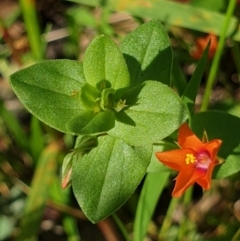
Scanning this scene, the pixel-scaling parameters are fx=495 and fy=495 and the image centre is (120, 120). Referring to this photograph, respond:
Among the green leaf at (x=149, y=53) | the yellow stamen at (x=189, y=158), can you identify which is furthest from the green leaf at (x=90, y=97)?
the yellow stamen at (x=189, y=158)

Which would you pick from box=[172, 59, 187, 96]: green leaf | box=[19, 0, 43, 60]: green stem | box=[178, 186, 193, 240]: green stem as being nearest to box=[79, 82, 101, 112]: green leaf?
box=[172, 59, 187, 96]: green leaf

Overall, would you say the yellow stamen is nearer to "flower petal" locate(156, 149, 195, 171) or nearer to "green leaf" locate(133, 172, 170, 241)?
"flower petal" locate(156, 149, 195, 171)

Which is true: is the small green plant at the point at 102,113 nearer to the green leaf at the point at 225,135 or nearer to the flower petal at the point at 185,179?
the flower petal at the point at 185,179

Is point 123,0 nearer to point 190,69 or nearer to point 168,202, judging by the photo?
point 190,69

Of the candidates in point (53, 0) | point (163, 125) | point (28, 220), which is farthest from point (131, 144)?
point (53, 0)

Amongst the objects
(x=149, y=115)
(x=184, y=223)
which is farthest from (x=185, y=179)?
(x=184, y=223)
